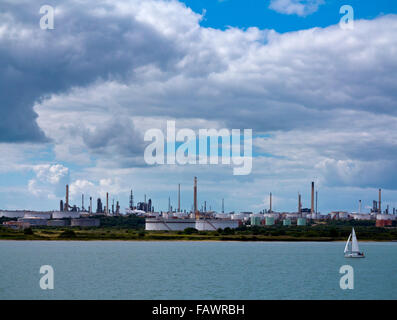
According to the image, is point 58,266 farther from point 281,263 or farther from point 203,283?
point 281,263

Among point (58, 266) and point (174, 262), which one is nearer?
point (58, 266)
